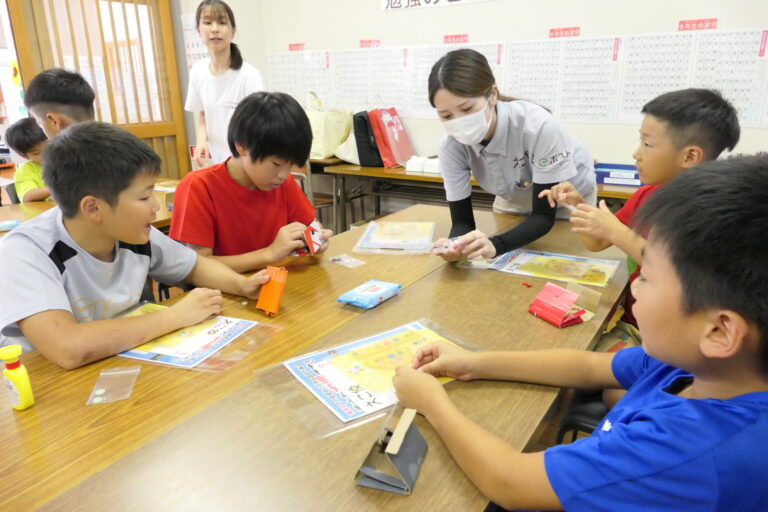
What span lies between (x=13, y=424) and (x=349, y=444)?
545 mm

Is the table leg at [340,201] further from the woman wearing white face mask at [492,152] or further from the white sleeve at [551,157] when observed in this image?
the white sleeve at [551,157]

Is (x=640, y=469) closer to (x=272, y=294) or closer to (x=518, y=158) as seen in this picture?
(x=272, y=294)

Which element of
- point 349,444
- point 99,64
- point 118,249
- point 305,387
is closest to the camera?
point 349,444

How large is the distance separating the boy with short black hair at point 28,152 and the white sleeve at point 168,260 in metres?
1.71

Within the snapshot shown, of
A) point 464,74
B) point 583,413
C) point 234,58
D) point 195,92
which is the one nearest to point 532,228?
point 464,74

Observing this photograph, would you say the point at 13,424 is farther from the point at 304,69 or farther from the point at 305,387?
the point at 304,69

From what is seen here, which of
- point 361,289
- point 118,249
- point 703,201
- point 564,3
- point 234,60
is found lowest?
point 361,289

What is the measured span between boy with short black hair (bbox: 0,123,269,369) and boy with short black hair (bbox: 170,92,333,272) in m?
0.25

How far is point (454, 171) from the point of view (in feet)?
6.26

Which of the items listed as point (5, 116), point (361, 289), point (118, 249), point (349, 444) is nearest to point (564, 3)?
point (361, 289)

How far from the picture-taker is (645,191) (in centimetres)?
158

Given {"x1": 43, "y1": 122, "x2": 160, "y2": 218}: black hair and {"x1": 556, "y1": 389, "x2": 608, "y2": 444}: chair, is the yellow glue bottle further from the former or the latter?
{"x1": 556, "y1": 389, "x2": 608, "y2": 444}: chair

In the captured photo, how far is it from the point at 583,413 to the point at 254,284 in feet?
2.71

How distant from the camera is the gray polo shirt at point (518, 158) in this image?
174cm
